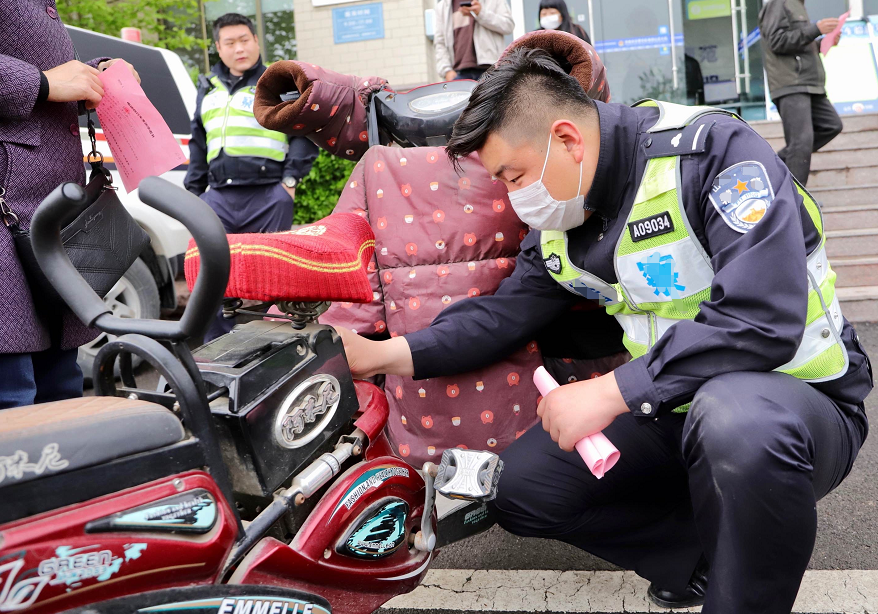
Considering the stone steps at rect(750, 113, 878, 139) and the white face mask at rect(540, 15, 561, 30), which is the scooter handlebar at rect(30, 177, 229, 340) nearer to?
the white face mask at rect(540, 15, 561, 30)

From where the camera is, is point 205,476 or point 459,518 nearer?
point 205,476

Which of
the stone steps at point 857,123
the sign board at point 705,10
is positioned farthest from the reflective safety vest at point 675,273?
the sign board at point 705,10

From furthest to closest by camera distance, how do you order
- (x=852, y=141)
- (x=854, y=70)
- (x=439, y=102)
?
(x=854, y=70) → (x=852, y=141) → (x=439, y=102)

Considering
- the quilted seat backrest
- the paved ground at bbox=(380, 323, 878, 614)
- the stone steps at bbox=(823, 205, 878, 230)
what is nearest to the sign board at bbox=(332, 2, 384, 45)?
the stone steps at bbox=(823, 205, 878, 230)

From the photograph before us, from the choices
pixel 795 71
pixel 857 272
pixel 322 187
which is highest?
pixel 795 71

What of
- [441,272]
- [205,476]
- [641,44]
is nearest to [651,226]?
[441,272]

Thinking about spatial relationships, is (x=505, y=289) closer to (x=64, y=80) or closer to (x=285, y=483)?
(x=285, y=483)

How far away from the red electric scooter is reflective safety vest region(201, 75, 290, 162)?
2838mm

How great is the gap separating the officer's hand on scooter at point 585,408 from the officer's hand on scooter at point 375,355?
0.46 meters

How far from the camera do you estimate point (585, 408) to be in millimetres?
1479

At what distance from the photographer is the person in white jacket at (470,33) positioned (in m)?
5.95

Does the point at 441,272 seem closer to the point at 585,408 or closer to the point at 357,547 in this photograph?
the point at 585,408

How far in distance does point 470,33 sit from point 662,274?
A: 4.86 metres

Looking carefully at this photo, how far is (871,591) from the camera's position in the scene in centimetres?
180
